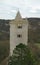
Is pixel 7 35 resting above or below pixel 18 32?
below

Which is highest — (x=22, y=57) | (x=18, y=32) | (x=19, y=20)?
(x=19, y=20)

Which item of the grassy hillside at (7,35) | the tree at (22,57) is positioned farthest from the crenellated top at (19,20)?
the grassy hillside at (7,35)

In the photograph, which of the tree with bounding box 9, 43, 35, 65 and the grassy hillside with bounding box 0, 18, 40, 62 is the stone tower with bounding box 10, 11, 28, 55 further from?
the grassy hillside with bounding box 0, 18, 40, 62

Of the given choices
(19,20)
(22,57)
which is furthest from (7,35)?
(22,57)

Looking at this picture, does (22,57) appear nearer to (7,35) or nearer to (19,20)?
(19,20)

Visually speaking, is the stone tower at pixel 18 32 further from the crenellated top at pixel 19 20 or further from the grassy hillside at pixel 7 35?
the grassy hillside at pixel 7 35

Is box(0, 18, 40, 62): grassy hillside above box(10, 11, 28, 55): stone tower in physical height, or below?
below

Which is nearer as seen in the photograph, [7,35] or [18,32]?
[18,32]

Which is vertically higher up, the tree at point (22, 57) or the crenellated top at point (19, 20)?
the crenellated top at point (19, 20)

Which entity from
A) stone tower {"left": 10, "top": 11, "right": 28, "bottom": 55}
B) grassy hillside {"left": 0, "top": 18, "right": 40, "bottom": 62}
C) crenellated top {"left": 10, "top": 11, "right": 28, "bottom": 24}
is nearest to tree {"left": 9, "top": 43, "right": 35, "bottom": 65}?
stone tower {"left": 10, "top": 11, "right": 28, "bottom": 55}
